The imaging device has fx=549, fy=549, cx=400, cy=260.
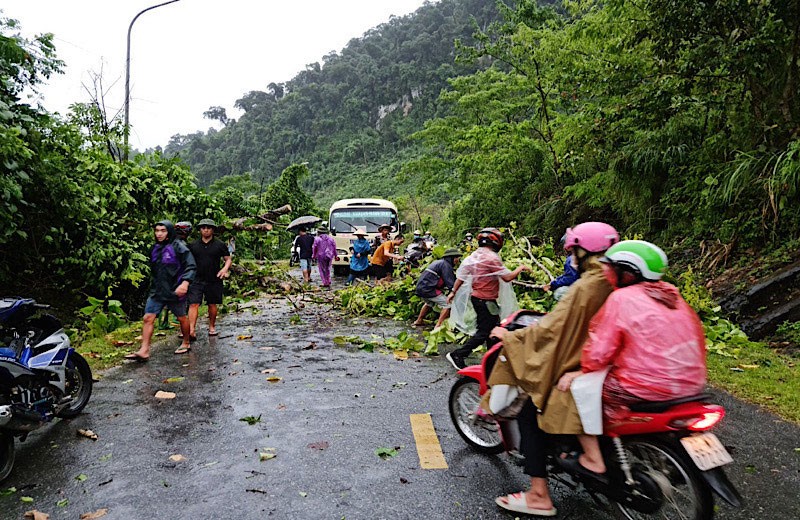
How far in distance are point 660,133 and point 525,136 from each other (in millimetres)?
7701

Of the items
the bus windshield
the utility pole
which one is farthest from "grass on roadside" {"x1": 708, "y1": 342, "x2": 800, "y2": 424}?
the bus windshield

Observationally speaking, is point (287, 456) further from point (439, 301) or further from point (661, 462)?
point (439, 301)

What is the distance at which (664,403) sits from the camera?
8.82ft

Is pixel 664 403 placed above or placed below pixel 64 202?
below

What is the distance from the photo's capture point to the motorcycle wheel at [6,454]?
380 centimetres

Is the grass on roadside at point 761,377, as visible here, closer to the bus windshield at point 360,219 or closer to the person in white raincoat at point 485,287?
the person in white raincoat at point 485,287

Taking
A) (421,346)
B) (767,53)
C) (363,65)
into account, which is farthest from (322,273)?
(363,65)

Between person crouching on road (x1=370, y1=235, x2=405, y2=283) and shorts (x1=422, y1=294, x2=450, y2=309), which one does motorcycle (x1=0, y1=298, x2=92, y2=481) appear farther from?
person crouching on road (x1=370, y1=235, x2=405, y2=283)

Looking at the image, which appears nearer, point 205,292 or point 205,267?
point 205,267

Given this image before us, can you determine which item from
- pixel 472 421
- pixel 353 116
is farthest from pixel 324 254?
pixel 353 116

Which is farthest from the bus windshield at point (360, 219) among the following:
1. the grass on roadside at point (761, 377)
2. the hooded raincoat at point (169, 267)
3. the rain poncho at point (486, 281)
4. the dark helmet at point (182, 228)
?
the grass on roadside at point (761, 377)

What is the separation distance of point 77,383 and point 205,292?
3.26 m

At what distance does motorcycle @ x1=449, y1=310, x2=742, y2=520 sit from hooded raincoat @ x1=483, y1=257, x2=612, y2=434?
0.23 metres

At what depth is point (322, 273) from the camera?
51.3ft
